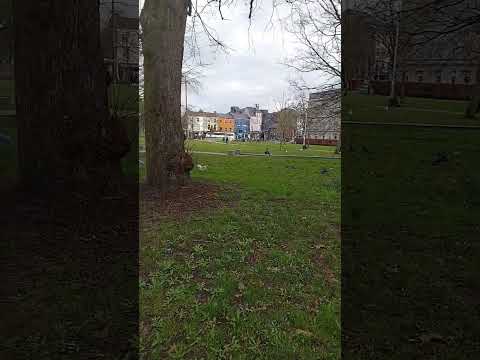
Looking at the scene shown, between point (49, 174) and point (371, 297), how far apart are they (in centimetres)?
271

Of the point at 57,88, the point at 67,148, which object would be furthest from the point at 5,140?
the point at 57,88

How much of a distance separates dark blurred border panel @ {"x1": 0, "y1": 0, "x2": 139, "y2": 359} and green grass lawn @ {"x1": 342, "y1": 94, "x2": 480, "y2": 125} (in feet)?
7.26

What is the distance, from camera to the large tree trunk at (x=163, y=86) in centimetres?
430

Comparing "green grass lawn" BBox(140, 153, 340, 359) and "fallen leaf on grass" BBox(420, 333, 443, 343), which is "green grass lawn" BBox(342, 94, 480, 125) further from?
"fallen leaf on grass" BBox(420, 333, 443, 343)

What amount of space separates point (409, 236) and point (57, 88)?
3.30m

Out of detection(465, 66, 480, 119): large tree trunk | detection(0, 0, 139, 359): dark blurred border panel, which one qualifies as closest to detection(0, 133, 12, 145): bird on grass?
detection(0, 0, 139, 359): dark blurred border panel

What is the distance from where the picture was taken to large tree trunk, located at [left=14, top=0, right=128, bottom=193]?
2645 mm

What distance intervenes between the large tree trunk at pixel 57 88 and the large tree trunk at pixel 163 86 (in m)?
1.61

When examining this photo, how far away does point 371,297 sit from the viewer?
188 centimetres

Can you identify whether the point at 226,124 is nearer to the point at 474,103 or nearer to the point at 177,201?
the point at 177,201

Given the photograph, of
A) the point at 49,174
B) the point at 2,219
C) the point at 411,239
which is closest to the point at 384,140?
the point at 411,239

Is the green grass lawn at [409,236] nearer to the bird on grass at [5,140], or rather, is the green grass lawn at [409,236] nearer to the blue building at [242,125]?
the bird on grass at [5,140]

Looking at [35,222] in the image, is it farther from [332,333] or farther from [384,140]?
[384,140]

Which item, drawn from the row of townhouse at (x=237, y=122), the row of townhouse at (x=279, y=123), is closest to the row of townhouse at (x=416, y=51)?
the row of townhouse at (x=279, y=123)
